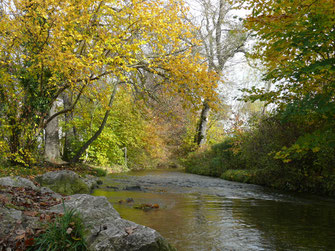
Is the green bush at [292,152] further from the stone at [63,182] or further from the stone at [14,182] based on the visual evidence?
the stone at [14,182]

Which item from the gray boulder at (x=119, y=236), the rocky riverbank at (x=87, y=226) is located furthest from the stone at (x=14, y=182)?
the gray boulder at (x=119, y=236)

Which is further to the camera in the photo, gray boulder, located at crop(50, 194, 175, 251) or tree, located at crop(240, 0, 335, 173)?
tree, located at crop(240, 0, 335, 173)

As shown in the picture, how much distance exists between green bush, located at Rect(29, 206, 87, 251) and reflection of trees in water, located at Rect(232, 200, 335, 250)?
9.09 feet

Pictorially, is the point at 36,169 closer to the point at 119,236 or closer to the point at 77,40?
the point at 77,40

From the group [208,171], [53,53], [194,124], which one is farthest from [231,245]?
[194,124]

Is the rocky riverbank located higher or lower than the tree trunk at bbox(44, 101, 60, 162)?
lower

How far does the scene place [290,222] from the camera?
621cm

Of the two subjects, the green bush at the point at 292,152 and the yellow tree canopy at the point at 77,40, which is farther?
the yellow tree canopy at the point at 77,40

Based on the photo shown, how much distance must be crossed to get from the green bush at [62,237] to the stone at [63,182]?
508 cm

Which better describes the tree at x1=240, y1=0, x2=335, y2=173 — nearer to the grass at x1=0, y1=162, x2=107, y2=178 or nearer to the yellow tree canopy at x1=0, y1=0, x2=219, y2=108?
the yellow tree canopy at x1=0, y1=0, x2=219, y2=108

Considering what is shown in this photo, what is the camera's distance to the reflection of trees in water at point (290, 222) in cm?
482

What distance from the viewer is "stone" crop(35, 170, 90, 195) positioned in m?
8.64

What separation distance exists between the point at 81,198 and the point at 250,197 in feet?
21.1

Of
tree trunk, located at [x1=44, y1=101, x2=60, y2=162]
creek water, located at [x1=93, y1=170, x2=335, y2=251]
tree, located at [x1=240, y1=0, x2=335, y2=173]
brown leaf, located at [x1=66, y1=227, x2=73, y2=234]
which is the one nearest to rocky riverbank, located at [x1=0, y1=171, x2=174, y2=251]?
brown leaf, located at [x1=66, y1=227, x2=73, y2=234]
